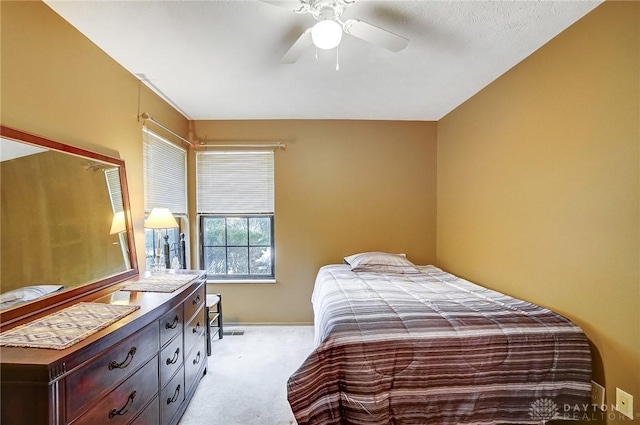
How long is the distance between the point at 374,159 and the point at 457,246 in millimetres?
1400

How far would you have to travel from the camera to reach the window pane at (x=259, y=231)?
11.8ft

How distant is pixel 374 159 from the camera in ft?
11.6

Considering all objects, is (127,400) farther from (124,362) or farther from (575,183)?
(575,183)

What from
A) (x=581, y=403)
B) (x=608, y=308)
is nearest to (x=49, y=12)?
(x=608, y=308)

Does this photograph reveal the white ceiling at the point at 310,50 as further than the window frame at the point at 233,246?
No

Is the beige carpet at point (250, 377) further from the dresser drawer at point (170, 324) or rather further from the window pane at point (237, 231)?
the window pane at point (237, 231)

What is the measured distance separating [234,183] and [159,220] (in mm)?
1257

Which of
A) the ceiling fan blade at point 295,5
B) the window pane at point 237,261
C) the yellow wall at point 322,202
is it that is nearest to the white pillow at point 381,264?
the yellow wall at point 322,202

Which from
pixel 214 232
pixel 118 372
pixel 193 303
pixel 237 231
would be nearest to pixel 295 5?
pixel 118 372

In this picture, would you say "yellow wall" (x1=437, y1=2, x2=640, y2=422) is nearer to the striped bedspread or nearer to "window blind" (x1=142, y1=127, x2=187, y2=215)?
the striped bedspread

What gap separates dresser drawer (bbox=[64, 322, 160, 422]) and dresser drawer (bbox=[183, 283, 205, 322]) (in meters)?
0.46

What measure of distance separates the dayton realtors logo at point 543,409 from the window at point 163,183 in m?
2.94

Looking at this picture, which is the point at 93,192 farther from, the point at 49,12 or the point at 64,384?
the point at 64,384

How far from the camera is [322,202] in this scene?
11.6ft
